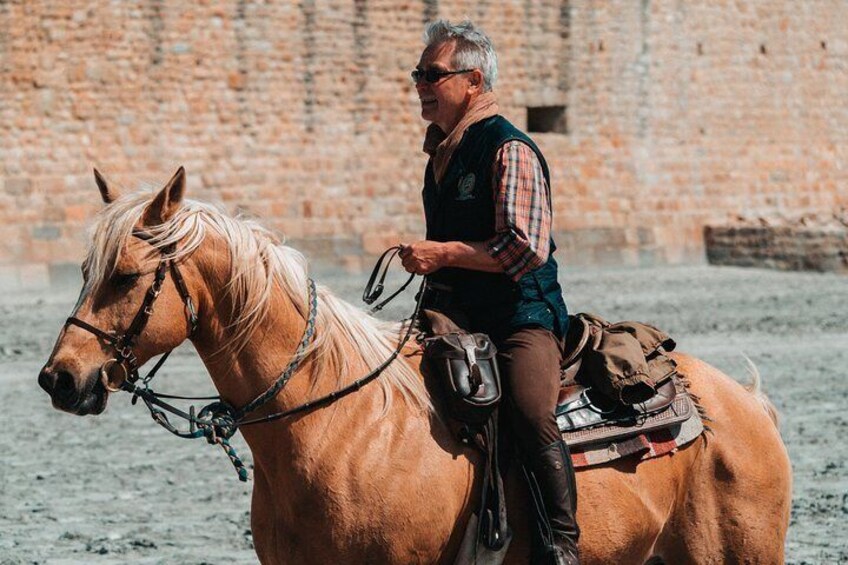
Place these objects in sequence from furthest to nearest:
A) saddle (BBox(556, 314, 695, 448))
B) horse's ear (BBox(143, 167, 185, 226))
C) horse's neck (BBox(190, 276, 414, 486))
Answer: saddle (BBox(556, 314, 695, 448)) < horse's neck (BBox(190, 276, 414, 486)) < horse's ear (BBox(143, 167, 185, 226))

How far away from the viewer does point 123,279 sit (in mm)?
3723

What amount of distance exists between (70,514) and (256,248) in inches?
156

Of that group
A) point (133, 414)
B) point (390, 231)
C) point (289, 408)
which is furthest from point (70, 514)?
point (390, 231)

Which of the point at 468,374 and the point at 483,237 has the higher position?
the point at 483,237

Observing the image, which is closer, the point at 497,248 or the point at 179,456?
the point at 497,248

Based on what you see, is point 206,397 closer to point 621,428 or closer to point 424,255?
point 424,255

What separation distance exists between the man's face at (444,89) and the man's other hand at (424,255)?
1.43 ft

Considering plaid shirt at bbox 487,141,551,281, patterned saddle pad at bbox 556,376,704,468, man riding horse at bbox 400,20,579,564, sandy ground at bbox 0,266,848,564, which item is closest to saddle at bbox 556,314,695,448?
patterned saddle pad at bbox 556,376,704,468

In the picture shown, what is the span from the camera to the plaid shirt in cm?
403

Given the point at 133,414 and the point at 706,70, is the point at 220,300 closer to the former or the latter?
the point at 133,414

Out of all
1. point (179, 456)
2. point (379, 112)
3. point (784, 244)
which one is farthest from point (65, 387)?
point (784, 244)

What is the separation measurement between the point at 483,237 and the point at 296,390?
27.9 inches

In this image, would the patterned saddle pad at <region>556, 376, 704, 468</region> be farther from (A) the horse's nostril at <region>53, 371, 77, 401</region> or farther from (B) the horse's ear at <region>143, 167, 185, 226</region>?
(A) the horse's nostril at <region>53, 371, 77, 401</region>

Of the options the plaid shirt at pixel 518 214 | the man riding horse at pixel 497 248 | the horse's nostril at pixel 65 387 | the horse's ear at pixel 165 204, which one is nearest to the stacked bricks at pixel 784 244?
the man riding horse at pixel 497 248
